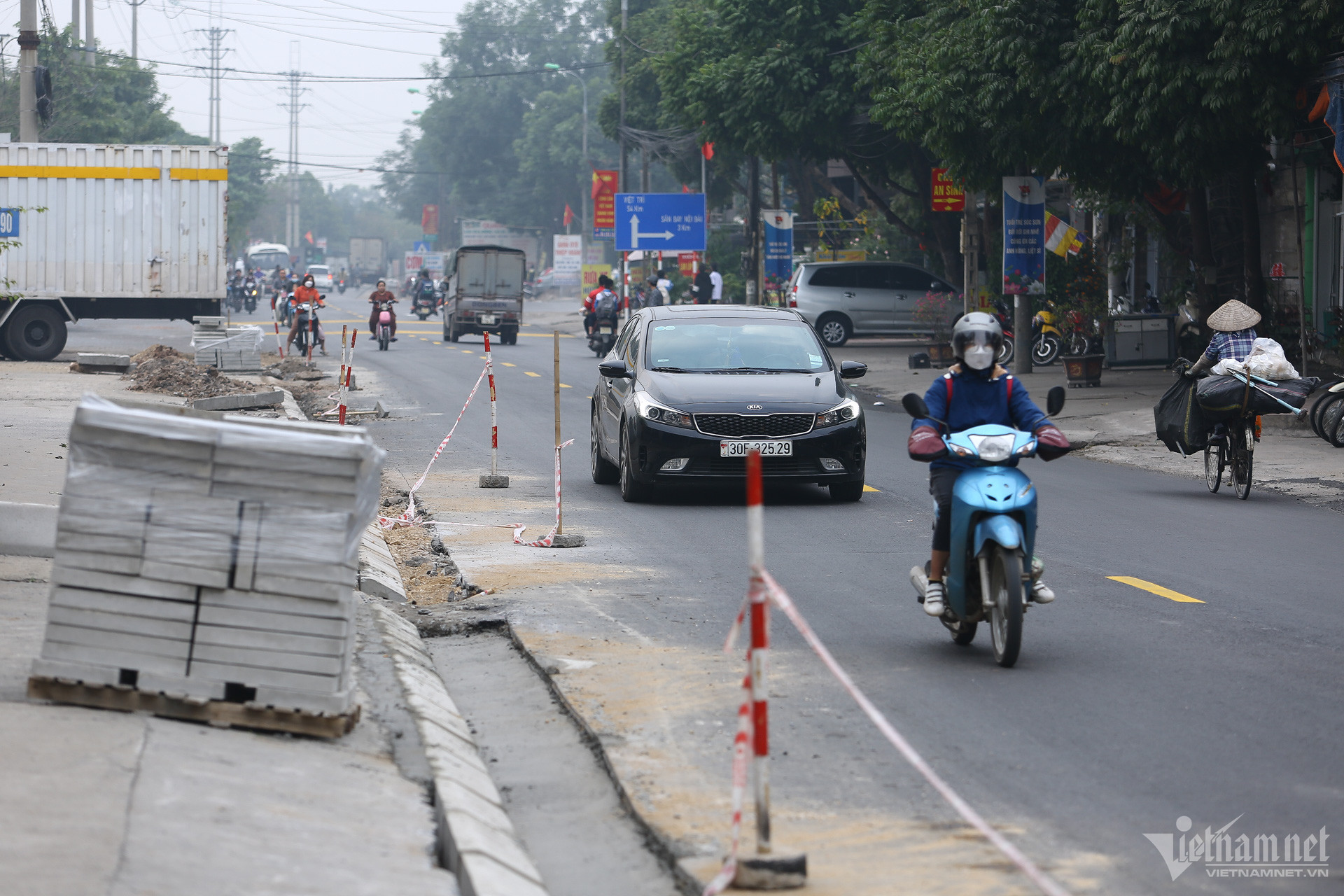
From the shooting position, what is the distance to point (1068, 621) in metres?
8.31

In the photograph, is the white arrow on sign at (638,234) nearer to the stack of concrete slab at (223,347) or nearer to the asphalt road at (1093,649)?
the stack of concrete slab at (223,347)

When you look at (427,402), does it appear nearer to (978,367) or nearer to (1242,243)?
(1242,243)

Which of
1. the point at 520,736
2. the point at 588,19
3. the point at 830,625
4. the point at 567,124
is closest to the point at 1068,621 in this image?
the point at 830,625

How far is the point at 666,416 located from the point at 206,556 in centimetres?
748

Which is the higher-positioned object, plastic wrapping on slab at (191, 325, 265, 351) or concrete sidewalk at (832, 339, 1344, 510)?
plastic wrapping on slab at (191, 325, 265, 351)

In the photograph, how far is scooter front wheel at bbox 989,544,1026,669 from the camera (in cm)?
693

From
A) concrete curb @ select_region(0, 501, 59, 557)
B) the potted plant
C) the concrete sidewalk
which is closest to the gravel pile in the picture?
the concrete sidewalk

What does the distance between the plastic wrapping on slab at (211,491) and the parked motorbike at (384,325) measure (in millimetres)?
33197

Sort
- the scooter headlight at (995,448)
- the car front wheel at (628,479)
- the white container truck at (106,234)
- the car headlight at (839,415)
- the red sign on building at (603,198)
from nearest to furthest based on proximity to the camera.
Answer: the scooter headlight at (995,448) < the car headlight at (839,415) < the car front wheel at (628,479) < the white container truck at (106,234) < the red sign on building at (603,198)

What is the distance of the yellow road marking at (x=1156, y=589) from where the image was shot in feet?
29.1

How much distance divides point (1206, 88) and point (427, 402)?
1177 cm

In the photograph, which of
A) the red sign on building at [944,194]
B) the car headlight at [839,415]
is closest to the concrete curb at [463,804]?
the car headlight at [839,415]

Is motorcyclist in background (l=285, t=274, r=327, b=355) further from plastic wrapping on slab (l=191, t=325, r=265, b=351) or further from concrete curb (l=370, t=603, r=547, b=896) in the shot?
concrete curb (l=370, t=603, r=547, b=896)

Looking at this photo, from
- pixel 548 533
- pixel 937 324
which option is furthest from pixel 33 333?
pixel 548 533
